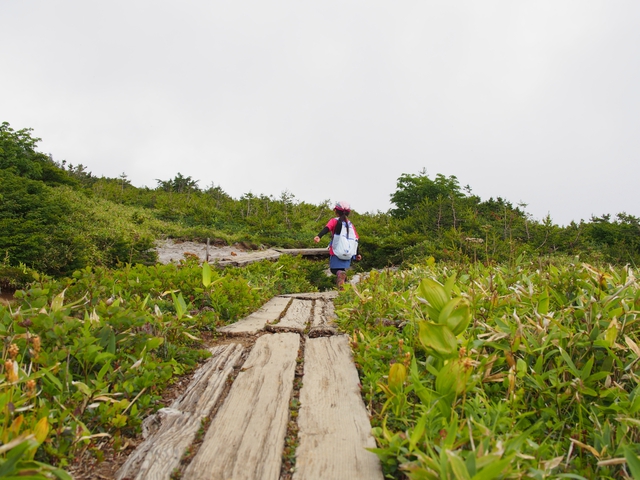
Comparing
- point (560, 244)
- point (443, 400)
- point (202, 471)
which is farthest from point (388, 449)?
point (560, 244)

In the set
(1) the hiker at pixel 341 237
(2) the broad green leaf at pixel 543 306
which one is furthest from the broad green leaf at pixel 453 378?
(1) the hiker at pixel 341 237

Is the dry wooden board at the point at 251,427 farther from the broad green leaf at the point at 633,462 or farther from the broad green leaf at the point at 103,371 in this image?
the broad green leaf at the point at 633,462

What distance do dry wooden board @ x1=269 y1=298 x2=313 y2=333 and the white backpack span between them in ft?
5.88

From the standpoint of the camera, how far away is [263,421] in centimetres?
217

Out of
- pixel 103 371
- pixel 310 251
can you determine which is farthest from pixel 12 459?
pixel 310 251

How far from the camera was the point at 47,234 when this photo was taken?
26.8 ft

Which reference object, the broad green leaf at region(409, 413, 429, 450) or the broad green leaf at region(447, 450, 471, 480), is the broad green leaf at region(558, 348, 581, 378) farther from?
the broad green leaf at region(447, 450, 471, 480)

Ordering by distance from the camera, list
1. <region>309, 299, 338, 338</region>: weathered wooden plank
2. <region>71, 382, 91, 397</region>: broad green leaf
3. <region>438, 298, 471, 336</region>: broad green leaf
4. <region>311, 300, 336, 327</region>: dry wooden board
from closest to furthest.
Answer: <region>71, 382, 91, 397</region>: broad green leaf
<region>438, 298, 471, 336</region>: broad green leaf
<region>309, 299, 338, 338</region>: weathered wooden plank
<region>311, 300, 336, 327</region>: dry wooden board

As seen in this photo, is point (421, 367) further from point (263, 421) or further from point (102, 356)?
point (102, 356)

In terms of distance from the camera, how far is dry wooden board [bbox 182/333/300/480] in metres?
1.77

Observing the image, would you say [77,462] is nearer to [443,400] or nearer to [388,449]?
[388,449]

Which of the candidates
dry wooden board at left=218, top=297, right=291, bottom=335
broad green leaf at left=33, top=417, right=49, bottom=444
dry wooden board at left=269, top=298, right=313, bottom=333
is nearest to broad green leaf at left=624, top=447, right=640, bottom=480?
broad green leaf at left=33, top=417, right=49, bottom=444

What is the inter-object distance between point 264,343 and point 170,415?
1.24 metres

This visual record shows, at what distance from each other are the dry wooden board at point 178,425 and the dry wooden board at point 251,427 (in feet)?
0.28
